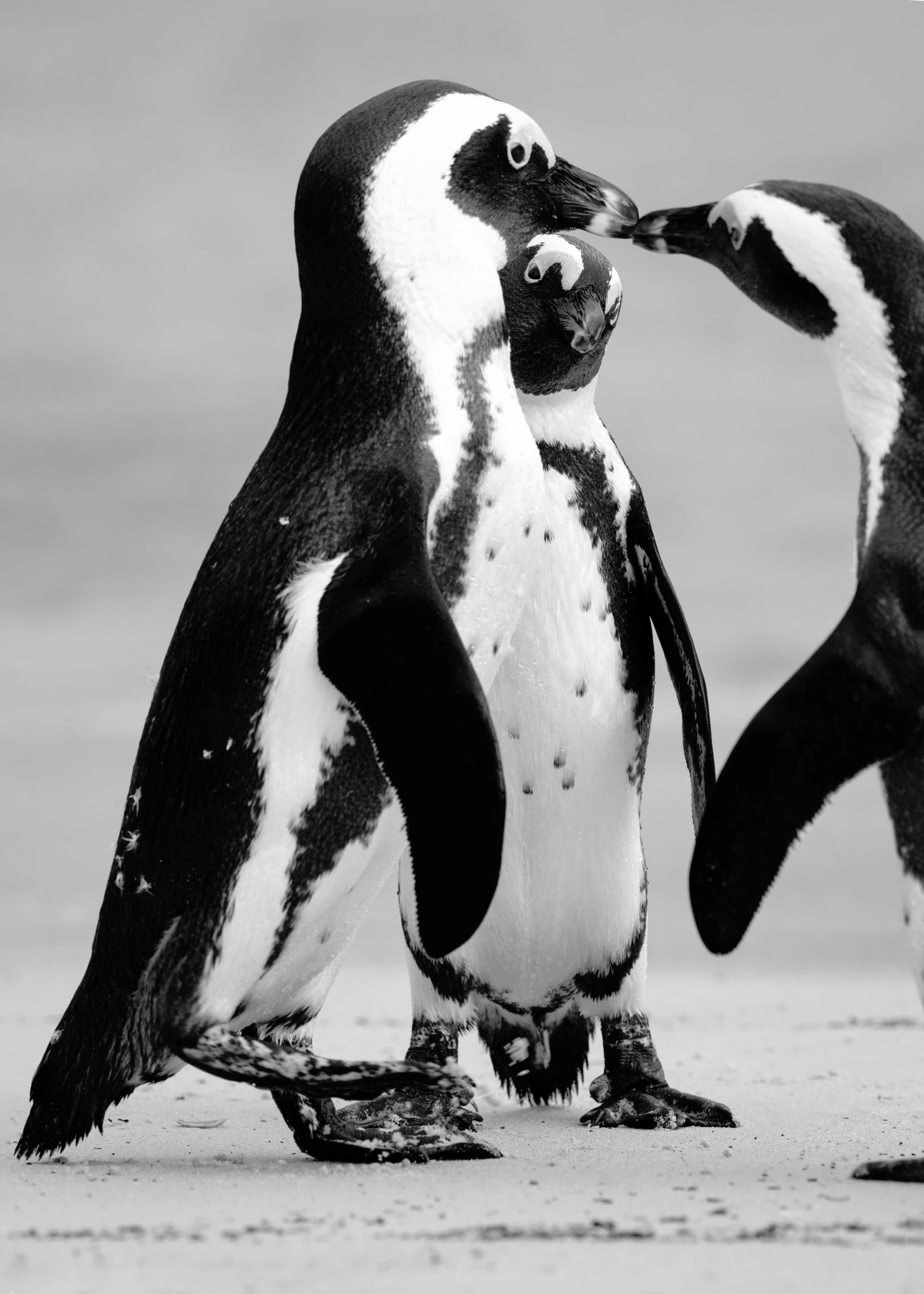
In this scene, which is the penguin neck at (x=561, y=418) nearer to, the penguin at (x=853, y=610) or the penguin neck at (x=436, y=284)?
the penguin neck at (x=436, y=284)

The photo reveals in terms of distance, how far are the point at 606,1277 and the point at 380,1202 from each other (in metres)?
0.63

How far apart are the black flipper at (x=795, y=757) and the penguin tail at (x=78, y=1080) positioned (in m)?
1.06

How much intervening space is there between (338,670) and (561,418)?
1.24 m

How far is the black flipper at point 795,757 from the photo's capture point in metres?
2.66

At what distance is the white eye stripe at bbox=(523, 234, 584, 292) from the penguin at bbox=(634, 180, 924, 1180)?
0.74 m

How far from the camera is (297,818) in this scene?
109 inches

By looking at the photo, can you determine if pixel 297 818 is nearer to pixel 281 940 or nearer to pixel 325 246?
pixel 281 940

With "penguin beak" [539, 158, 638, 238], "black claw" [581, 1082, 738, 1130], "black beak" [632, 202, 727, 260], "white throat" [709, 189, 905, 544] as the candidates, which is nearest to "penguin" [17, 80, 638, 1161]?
"penguin beak" [539, 158, 638, 238]

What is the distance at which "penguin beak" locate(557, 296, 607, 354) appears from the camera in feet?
12.3

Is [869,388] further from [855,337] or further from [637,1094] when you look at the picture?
[637,1094]

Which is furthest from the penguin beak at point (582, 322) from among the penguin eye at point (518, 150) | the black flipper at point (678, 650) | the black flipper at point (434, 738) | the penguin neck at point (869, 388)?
the black flipper at point (434, 738)

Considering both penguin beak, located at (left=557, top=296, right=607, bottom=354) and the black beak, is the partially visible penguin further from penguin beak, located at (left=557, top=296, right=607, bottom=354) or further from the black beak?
the black beak

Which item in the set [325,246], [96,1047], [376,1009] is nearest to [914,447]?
[325,246]

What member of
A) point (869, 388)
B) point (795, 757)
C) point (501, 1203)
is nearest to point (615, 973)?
point (795, 757)
